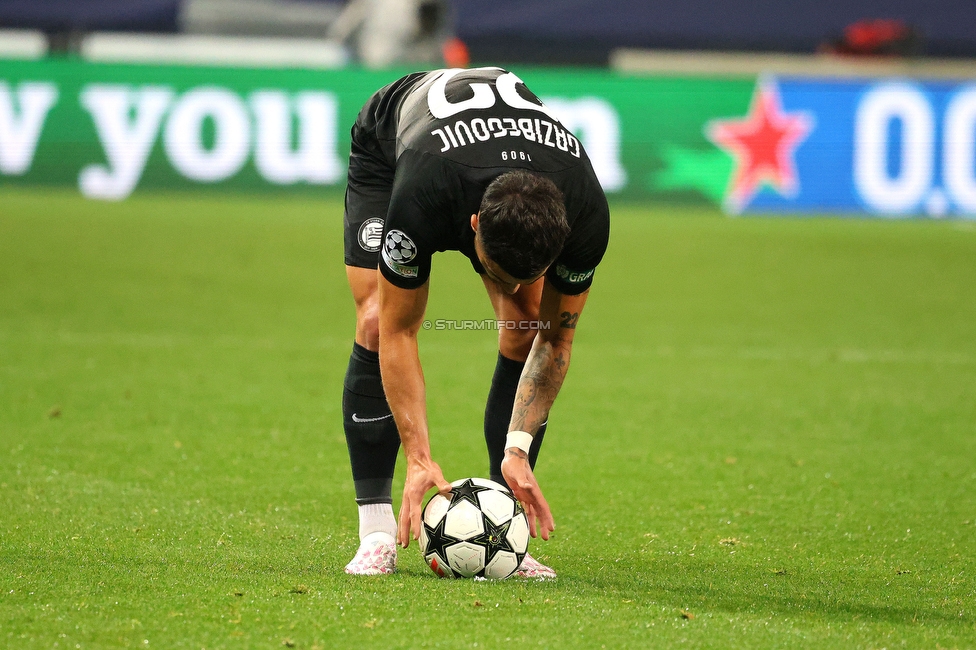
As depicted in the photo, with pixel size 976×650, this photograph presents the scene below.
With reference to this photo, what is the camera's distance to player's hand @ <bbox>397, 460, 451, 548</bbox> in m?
3.61

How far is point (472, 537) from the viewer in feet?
12.4

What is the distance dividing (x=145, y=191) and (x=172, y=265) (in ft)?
12.0

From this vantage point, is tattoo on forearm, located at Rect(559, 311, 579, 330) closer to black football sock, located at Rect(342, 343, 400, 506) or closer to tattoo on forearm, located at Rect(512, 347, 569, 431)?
tattoo on forearm, located at Rect(512, 347, 569, 431)

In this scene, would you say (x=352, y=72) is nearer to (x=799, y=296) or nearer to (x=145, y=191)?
(x=145, y=191)

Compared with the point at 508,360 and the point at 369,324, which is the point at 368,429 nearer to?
the point at 369,324

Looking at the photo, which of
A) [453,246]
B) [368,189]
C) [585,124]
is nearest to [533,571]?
[453,246]

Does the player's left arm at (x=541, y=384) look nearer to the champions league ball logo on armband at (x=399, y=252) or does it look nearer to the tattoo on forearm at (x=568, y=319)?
the tattoo on forearm at (x=568, y=319)

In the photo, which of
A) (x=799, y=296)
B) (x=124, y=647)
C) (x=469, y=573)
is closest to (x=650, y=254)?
(x=799, y=296)

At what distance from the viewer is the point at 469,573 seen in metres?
3.83

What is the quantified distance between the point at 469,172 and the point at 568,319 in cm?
63

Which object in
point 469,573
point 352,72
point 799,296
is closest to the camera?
point 469,573

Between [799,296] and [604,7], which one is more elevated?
[604,7]

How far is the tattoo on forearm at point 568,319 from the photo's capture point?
3818 mm

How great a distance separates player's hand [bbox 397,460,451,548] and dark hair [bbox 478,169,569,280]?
0.69 m
